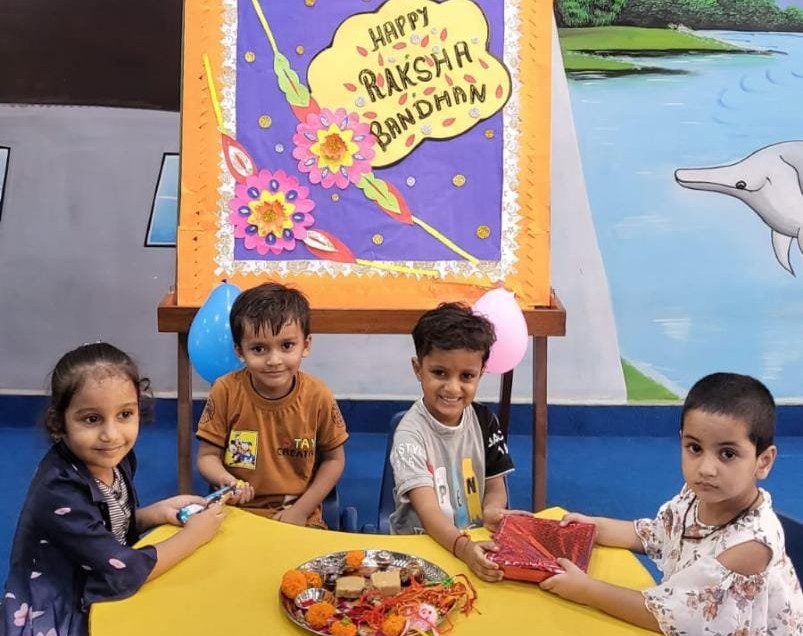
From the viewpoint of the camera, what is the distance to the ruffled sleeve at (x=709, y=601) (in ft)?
4.18

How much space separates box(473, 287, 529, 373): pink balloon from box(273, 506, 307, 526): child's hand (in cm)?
58

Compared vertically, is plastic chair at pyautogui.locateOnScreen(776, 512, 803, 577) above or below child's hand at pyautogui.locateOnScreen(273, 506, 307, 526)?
above

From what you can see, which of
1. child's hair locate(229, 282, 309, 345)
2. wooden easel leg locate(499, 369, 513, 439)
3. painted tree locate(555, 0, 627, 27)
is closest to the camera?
child's hair locate(229, 282, 309, 345)

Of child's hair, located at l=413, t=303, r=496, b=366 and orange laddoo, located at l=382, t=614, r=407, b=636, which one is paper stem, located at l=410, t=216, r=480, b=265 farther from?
orange laddoo, located at l=382, t=614, r=407, b=636

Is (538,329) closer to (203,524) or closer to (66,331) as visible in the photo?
(203,524)

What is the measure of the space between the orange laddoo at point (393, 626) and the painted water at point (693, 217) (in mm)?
2598

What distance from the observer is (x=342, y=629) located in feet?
4.03

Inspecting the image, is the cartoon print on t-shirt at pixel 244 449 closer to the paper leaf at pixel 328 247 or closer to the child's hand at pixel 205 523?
the child's hand at pixel 205 523

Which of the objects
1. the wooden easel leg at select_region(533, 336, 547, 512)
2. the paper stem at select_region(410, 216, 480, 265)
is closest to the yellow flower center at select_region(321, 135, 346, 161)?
the paper stem at select_region(410, 216, 480, 265)

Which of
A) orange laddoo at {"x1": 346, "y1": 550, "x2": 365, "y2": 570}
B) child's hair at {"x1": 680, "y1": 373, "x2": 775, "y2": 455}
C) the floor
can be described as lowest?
the floor

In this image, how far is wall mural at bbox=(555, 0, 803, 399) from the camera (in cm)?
351

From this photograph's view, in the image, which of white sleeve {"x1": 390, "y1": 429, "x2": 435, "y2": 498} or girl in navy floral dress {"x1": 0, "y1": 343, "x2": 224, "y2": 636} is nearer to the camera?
girl in navy floral dress {"x1": 0, "y1": 343, "x2": 224, "y2": 636}

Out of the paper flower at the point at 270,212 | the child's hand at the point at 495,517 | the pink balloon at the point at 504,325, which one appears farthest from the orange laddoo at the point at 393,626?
the paper flower at the point at 270,212

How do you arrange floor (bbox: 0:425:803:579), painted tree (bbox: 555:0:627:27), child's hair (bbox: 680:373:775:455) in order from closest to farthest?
1. child's hair (bbox: 680:373:775:455)
2. floor (bbox: 0:425:803:579)
3. painted tree (bbox: 555:0:627:27)
